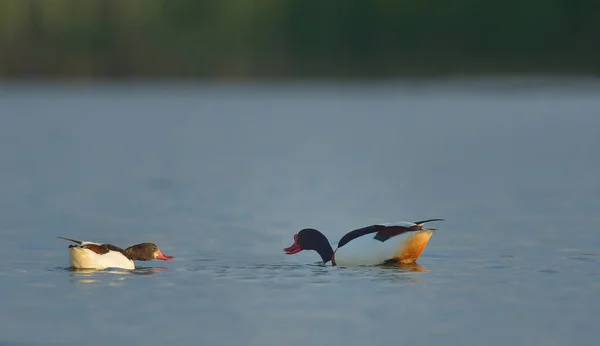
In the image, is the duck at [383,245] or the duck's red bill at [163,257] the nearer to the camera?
the duck at [383,245]

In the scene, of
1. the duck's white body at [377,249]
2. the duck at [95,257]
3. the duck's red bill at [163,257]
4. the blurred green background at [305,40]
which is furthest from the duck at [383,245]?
the blurred green background at [305,40]

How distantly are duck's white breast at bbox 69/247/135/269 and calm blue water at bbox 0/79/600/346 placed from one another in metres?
0.12

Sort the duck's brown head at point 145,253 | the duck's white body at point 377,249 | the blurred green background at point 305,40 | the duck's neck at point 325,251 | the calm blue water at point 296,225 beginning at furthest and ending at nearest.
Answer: the blurred green background at point 305,40 → the duck's neck at point 325,251 → the duck's brown head at point 145,253 → the duck's white body at point 377,249 → the calm blue water at point 296,225

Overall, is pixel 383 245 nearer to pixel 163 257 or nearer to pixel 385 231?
pixel 385 231

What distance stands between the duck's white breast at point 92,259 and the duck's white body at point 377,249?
6.03ft

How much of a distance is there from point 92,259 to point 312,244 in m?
1.95

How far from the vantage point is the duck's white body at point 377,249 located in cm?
1230

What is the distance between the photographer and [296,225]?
51.4 feet

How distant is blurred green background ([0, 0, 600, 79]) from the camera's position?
50.8 metres

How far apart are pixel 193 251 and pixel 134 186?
727 cm

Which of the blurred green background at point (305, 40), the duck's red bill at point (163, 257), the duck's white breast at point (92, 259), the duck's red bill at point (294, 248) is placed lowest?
the duck's white breast at point (92, 259)

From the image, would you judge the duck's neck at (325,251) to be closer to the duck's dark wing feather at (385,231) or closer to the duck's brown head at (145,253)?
the duck's dark wing feather at (385,231)

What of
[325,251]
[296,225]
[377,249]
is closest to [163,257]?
[325,251]

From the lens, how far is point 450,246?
1381 cm
